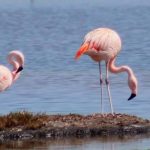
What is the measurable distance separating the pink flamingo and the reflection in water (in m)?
1.42

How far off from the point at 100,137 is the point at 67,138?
0.54m

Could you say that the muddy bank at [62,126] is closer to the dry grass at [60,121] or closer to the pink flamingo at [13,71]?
the dry grass at [60,121]

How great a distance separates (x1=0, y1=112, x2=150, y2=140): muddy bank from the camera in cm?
1426

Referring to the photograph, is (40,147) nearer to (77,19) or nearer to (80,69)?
(80,69)

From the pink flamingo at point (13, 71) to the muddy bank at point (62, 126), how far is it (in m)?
0.73

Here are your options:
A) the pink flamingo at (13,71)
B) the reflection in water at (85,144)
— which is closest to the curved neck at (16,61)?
the pink flamingo at (13,71)

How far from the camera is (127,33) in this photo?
149 ft

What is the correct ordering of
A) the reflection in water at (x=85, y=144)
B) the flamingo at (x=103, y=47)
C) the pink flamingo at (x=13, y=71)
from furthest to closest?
A: 1. the flamingo at (x=103, y=47)
2. the pink flamingo at (x=13, y=71)
3. the reflection in water at (x=85, y=144)

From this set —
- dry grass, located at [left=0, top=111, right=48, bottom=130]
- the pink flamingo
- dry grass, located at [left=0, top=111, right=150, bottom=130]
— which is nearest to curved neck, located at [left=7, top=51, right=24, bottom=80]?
the pink flamingo

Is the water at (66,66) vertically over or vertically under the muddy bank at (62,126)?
over

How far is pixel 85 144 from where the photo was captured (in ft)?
44.9

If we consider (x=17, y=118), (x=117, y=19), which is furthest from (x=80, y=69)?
(x=117, y=19)

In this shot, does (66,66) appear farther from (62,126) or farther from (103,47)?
(62,126)

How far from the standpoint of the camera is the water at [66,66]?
18.2 m
